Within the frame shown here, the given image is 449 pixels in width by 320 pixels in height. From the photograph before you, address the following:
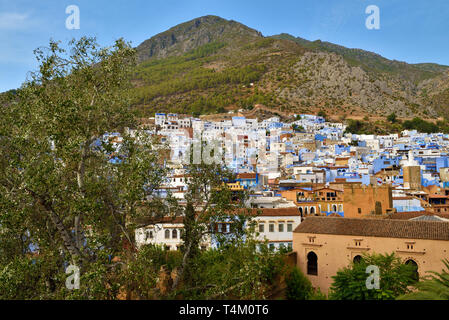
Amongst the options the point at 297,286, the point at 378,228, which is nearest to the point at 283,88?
the point at 378,228

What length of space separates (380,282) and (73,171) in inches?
426

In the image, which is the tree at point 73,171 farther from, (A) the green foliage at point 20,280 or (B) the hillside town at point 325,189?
(B) the hillside town at point 325,189

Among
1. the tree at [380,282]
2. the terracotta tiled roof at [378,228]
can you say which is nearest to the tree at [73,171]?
the tree at [380,282]

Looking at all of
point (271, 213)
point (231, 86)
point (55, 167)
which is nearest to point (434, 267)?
point (271, 213)

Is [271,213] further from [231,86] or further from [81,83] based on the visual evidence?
[231,86]

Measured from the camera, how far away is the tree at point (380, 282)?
12609 millimetres

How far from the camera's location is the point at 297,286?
1598 cm

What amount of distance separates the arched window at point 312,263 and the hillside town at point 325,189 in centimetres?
5

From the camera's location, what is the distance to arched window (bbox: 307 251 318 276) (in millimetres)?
17922

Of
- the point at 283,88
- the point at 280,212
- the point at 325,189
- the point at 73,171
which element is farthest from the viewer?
the point at 283,88

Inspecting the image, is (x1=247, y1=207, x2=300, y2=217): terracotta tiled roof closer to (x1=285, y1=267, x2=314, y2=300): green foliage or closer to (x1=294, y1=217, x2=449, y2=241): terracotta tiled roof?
(x1=294, y1=217, x2=449, y2=241): terracotta tiled roof

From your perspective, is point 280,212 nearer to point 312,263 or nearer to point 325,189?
point 312,263

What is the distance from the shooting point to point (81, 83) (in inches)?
371
